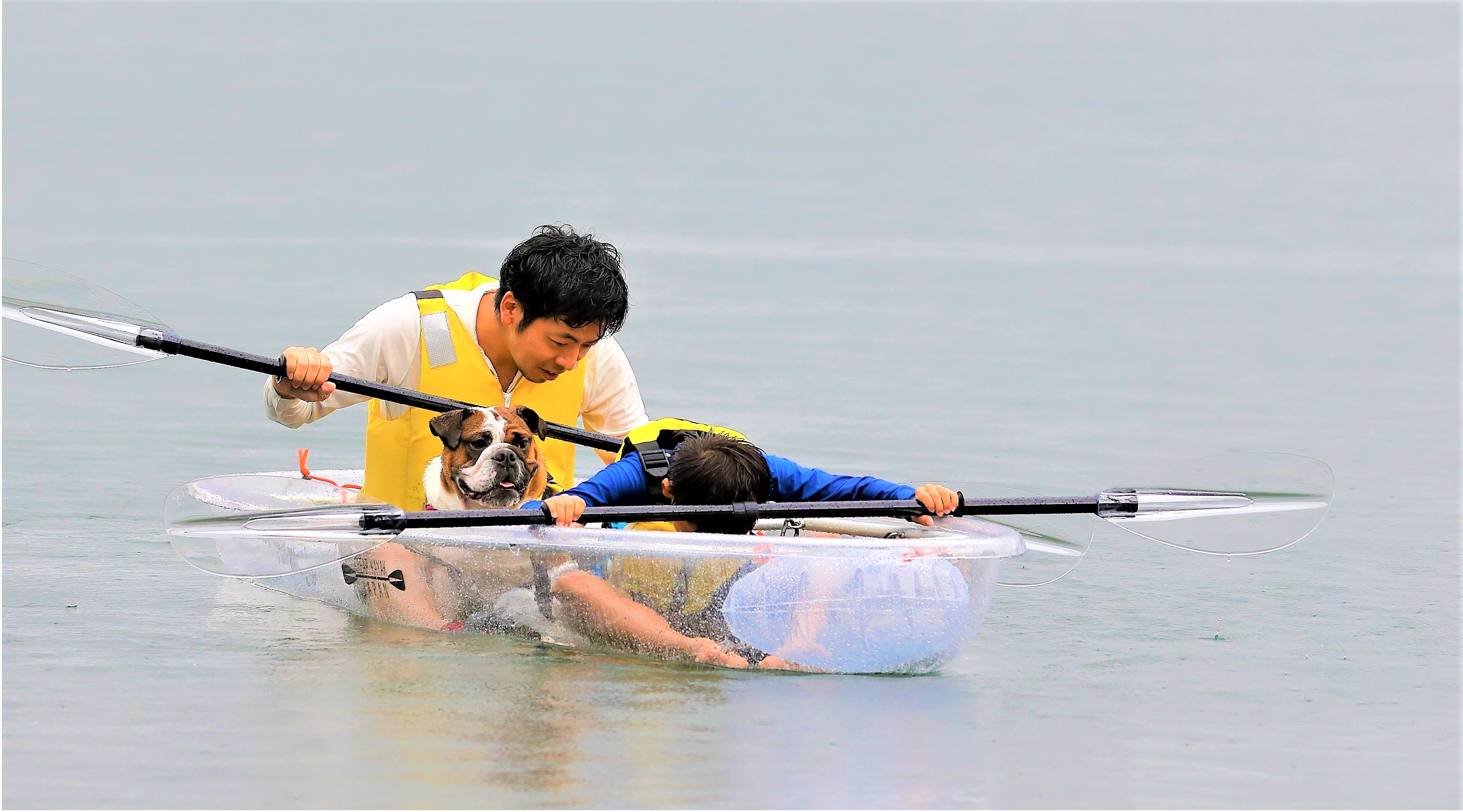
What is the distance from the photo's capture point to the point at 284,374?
5.23 metres

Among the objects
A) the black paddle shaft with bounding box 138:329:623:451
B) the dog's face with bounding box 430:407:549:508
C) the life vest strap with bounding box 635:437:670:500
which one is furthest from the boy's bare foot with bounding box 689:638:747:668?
the black paddle shaft with bounding box 138:329:623:451

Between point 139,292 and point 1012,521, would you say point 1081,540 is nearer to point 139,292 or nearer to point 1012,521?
point 1012,521

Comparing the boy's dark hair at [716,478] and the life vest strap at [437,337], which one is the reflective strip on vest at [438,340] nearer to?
the life vest strap at [437,337]

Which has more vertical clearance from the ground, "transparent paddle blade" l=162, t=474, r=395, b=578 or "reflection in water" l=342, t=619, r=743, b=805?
"transparent paddle blade" l=162, t=474, r=395, b=578

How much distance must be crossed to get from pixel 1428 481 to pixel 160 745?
20.2 feet

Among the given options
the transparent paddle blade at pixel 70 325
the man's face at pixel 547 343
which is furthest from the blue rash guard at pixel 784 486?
the transparent paddle blade at pixel 70 325

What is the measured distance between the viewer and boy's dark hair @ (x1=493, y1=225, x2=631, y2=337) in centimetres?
516

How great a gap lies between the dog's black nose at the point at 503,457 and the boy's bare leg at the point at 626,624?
0.43 m

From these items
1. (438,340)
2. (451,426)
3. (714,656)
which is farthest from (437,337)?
(714,656)

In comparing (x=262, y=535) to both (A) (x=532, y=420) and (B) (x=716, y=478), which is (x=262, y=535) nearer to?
(A) (x=532, y=420)

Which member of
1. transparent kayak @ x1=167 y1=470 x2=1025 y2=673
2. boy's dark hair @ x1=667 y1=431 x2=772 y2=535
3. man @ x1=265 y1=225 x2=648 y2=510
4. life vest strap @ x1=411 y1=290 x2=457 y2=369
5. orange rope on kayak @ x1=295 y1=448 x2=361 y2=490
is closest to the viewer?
transparent kayak @ x1=167 y1=470 x2=1025 y2=673

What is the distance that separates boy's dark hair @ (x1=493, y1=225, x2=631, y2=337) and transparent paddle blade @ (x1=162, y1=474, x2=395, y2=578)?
765 millimetres

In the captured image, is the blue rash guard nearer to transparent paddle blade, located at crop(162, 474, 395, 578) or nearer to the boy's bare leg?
the boy's bare leg

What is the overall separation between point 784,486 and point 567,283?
2.89 feet
